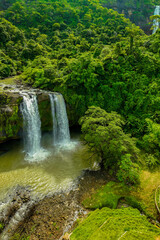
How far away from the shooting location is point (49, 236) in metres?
6.43

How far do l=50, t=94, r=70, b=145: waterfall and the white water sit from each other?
179 centimetres

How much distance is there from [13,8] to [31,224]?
153ft

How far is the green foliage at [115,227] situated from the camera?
17.3 ft

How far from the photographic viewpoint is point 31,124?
12734 mm

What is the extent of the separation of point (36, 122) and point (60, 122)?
2471mm

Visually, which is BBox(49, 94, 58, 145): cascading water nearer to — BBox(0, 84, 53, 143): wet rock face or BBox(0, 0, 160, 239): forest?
BBox(0, 84, 53, 143): wet rock face

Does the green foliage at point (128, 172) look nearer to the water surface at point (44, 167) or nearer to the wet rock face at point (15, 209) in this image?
the water surface at point (44, 167)

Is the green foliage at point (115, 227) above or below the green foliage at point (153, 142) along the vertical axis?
below

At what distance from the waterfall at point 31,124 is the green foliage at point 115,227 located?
7.82 m

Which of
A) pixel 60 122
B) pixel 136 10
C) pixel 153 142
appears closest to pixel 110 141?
pixel 153 142

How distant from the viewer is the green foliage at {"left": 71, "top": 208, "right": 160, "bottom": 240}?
5281 mm

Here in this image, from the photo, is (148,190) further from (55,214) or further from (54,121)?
(54,121)

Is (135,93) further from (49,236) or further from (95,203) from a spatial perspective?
(49,236)

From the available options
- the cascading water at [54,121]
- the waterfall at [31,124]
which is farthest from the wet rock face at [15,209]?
the cascading water at [54,121]
